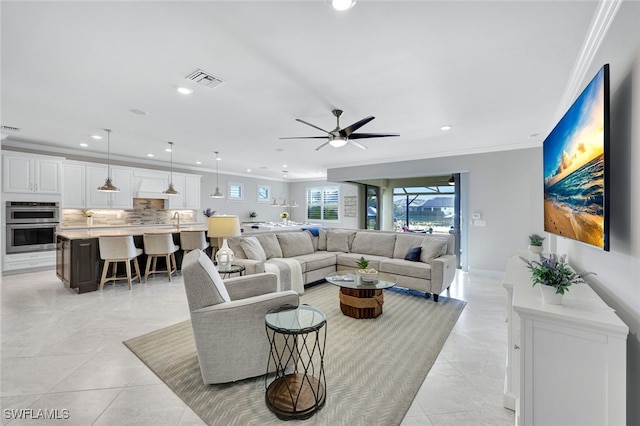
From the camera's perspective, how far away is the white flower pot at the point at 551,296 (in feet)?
4.16

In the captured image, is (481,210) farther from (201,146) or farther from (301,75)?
(201,146)

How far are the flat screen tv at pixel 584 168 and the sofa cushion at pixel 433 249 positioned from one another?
2.05 meters

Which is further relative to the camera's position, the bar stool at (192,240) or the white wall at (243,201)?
the white wall at (243,201)

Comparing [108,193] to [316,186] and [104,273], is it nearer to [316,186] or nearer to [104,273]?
[104,273]

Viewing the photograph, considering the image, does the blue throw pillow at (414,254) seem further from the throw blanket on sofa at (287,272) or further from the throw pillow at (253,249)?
the throw pillow at (253,249)

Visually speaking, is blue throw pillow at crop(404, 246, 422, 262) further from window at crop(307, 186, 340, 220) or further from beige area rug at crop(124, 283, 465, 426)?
window at crop(307, 186, 340, 220)

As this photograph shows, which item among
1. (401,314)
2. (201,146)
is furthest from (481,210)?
(201,146)

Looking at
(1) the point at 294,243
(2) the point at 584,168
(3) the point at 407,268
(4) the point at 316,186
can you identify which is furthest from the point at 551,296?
(4) the point at 316,186

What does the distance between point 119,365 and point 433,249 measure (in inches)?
161

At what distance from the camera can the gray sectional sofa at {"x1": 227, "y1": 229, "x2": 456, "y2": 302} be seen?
13.0 feet

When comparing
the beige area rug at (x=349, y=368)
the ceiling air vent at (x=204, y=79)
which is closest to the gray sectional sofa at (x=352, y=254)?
the beige area rug at (x=349, y=368)

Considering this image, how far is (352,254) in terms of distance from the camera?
5098 millimetres

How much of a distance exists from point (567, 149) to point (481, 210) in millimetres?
3928

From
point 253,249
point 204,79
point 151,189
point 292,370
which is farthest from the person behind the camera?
point 151,189
